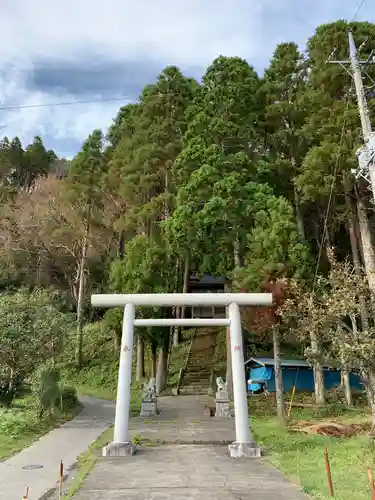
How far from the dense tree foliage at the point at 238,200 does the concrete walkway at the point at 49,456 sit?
585cm

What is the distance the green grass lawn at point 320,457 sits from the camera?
21.9 ft

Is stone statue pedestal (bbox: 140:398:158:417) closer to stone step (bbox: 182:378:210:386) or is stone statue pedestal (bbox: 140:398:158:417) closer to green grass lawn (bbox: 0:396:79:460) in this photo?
green grass lawn (bbox: 0:396:79:460)

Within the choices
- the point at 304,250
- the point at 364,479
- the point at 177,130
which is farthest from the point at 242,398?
the point at 177,130

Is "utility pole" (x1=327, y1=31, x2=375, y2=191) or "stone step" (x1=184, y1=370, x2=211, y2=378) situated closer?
"utility pole" (x1=327, y1=31, x2=375, y2=191)

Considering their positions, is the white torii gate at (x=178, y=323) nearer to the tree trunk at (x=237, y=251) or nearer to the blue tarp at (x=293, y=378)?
the tree trunk at (x=237, y=251)

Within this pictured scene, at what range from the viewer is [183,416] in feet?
53.3

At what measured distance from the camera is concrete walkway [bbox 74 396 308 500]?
21.7 feet

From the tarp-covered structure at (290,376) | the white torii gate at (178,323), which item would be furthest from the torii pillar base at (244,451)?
the tarp-covered structure at (290,376)

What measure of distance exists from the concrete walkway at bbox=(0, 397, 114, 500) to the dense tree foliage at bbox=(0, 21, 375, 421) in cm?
585

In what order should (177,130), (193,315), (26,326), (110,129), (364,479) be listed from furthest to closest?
(193,315) < (110,129) < (177,130) < (26,326) < (364,479)

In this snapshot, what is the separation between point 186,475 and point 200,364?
16774 mm

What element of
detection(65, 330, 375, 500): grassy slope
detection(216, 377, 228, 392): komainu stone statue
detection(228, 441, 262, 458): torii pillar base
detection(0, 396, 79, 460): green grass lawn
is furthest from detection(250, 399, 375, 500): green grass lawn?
detection(0, 396, 79, 460): green grass lawn

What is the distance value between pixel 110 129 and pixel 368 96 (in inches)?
696

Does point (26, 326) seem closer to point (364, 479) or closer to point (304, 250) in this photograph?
point (304, 250)
